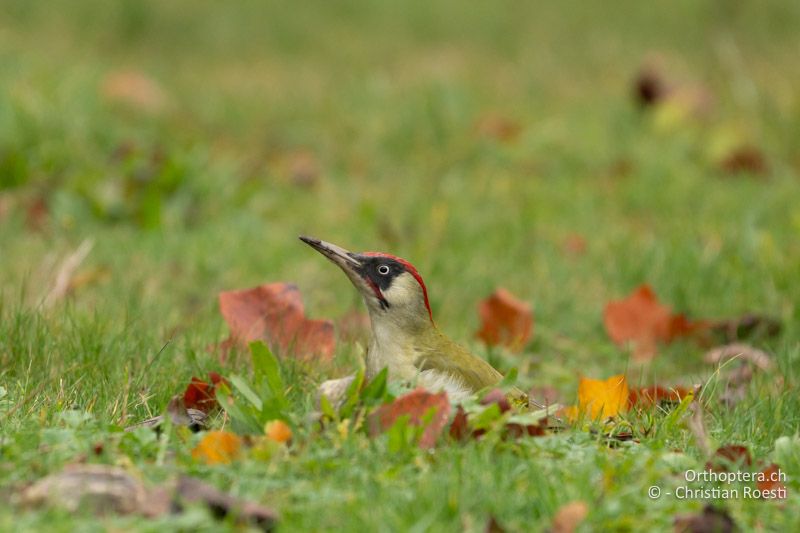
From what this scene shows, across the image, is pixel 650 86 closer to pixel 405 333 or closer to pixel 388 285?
pixel 388 285

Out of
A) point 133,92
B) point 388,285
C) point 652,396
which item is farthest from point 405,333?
point 133,92

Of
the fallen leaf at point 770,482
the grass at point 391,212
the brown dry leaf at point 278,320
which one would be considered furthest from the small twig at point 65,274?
the fallen leaf at point 770,482

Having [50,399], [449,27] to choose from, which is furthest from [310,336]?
[449,27]

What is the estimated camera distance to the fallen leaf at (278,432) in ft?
9.44

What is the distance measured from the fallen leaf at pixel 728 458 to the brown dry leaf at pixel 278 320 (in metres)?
1.44

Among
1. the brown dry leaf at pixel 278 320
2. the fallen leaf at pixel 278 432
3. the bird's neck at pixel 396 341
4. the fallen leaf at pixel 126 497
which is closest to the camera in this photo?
the fallen leaf at pixel 126 497

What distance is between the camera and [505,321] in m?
4.99

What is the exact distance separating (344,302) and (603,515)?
3.23 metres

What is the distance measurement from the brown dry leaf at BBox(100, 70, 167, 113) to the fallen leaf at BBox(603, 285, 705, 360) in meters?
4.60

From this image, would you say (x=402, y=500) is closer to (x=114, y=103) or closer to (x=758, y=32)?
(x=114, y=103)

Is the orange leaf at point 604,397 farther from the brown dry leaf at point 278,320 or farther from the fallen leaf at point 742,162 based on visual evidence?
the fallen leaf at point 742,162

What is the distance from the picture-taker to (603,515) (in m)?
2.53

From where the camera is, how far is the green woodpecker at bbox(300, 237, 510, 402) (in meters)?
3.56

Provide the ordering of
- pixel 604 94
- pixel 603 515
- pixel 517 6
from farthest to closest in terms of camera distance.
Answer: pixel 517 6, pixel 604 94, pixel 603 515
